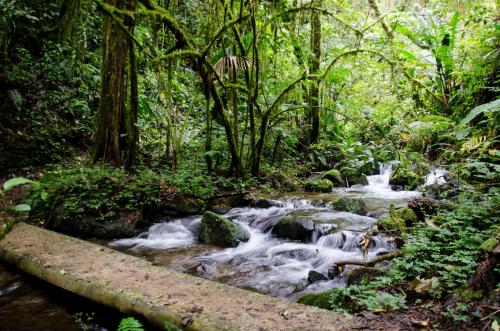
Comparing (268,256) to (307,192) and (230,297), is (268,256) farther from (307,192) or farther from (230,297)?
(307,192)

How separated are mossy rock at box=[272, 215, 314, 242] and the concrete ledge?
2.46 m

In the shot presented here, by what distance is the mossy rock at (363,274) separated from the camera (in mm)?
3359

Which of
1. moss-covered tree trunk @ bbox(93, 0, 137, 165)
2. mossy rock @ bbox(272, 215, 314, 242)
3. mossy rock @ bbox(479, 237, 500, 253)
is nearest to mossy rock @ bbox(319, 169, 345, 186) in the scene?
mossy rock @ bbox(272, 215, 314, 242)

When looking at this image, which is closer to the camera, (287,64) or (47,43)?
(287,64)

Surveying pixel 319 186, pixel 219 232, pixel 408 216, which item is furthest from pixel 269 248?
pixel 319 186

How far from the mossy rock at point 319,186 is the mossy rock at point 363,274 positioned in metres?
4.98

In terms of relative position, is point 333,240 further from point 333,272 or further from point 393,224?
point 333,272

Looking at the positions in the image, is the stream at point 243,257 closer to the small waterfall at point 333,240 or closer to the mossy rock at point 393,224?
the small waterfall at point 333,240

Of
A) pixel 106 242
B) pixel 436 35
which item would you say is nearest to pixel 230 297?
pixel 106 242

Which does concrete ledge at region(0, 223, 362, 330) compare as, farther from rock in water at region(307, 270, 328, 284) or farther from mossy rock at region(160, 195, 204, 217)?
mossy rock at region(160, 195, 204, 217)

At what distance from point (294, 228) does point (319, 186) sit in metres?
3.10

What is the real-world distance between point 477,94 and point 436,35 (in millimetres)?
3770

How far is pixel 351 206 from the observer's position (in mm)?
6531

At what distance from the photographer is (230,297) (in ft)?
9.70
